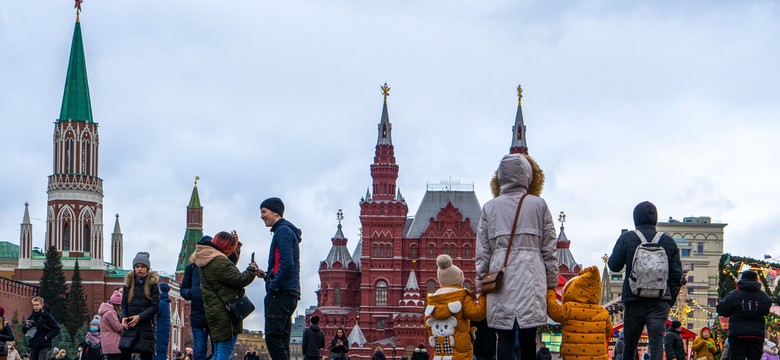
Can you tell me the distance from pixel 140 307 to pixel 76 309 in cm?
7940

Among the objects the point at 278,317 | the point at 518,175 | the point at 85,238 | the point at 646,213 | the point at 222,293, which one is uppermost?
the point at 85,238

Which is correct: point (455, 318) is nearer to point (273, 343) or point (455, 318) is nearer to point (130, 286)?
point (273, 343)

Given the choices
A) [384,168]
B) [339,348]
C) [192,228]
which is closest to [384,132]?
[384,168]

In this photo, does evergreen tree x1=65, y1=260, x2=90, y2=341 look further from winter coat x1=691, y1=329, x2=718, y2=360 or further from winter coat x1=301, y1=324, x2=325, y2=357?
winter coat x1=691, y1=329, x2=718, y2=360

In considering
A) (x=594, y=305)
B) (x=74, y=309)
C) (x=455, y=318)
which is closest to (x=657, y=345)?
(x=594, y=305)

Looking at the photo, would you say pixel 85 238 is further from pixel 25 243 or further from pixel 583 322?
pixel 583 322

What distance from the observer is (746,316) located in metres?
14.0

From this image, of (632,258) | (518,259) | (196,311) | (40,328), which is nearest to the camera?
(518,259)

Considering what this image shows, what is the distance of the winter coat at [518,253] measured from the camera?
441 inches

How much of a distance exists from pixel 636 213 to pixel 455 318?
1.91m

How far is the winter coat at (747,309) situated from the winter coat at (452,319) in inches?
121

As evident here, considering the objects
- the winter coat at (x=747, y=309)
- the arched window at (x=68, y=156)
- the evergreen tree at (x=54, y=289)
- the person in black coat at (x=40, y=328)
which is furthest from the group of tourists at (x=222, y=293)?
the arched window at (x=68, y=156)

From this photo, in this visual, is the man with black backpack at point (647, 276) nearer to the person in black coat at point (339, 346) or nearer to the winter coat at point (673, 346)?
the winter coat at point (673, 346)

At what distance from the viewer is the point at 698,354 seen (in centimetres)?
2017
